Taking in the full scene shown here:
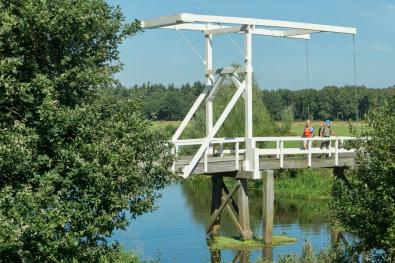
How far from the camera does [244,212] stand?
20.7 m

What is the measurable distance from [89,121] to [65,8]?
5.24 feet

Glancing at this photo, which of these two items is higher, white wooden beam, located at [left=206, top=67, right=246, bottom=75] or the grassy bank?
white wooden beam, located at [left=206, top=67, right=246, bottom=75]

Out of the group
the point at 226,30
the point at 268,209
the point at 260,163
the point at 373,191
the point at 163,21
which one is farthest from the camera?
the point at 260,163

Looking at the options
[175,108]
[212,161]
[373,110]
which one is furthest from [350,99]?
[373,110]

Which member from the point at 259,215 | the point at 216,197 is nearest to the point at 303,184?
the point at 259,215

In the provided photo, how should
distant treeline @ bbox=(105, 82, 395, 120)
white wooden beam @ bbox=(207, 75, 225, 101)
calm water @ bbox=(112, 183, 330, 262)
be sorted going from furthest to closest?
1. distant treeline @ bbox=(105, 82, 395, 120)
2. white wooden beam @ bbox=(207, 75, 225, 101)
3. calm water @ bbox=(112, 183, 330, 262)

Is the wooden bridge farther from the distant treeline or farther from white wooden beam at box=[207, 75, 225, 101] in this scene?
the distant treeline

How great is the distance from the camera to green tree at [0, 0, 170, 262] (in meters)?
8.77

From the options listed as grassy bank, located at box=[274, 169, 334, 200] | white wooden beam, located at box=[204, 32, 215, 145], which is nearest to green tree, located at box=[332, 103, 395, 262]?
white wooden beam, located at box=[204, 32, 215, 145]

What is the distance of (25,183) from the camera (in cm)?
926

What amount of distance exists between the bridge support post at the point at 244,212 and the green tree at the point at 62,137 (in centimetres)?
1058

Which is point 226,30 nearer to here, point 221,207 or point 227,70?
point 227,70

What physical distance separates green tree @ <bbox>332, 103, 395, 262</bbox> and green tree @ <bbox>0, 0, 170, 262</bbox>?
4.67m

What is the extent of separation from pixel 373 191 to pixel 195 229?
13222 mm
